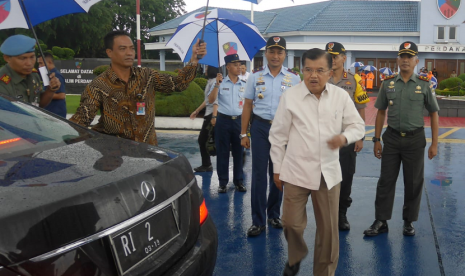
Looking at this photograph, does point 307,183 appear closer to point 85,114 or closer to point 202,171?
point 85,114

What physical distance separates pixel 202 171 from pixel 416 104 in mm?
3668

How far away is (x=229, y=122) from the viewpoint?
6.21 meters

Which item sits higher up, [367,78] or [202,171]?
[367,78]

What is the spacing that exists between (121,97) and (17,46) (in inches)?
55.5

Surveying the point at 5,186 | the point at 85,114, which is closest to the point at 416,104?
the point at 85,114

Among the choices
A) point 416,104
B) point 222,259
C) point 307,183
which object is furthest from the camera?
point 416,104

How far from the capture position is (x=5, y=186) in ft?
6.12

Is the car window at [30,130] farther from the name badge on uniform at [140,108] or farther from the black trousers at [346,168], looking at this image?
the black trousers at [346,168]

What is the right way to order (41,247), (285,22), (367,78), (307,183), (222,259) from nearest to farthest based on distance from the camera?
(41,247), (307,183), (222,259), (367,78), (285,22)

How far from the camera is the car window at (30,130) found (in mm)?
2471

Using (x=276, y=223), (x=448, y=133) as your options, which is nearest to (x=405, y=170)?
(x=276, y=223)

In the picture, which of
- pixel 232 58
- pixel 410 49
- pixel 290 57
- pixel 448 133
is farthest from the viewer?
pixel 290 57

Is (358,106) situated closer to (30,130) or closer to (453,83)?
(30,130)

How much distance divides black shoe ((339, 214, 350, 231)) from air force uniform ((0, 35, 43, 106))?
319 centimetres
